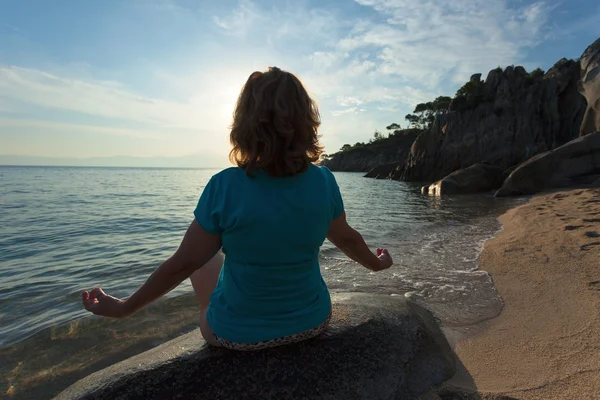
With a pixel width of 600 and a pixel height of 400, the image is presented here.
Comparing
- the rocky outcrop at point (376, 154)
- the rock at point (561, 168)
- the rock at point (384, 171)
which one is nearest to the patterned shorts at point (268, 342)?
the rock at point (561, 168)

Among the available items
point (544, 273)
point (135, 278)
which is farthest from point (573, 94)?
point (135, 278)

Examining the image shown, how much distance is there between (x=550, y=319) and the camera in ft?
10.5

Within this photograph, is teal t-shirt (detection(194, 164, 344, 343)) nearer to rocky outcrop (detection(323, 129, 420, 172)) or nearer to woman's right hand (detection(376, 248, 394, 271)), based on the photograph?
woman's right hand (detection(376, 248, 394, 271))

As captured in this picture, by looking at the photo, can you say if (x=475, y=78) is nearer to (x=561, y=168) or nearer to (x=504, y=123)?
(x=504, y=123)

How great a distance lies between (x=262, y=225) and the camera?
151cm

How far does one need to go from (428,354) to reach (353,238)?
92cm

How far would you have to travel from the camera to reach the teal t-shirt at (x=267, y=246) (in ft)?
4.97

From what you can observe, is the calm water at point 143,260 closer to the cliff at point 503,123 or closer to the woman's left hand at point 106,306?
the woman's left hand at point 106,306

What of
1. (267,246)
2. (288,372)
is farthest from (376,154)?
(267,246)

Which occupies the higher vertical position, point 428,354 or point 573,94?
point 573,94

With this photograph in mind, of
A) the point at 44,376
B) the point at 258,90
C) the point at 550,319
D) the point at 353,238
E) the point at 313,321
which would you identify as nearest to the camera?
the point at 258,90

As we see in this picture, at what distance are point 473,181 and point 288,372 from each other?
801 inches

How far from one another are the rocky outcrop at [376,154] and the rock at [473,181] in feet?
163

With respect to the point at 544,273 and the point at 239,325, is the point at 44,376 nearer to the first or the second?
the point at 239,325
